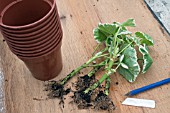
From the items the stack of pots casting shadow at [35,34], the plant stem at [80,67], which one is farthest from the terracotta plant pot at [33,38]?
the plant stem at [80,67]

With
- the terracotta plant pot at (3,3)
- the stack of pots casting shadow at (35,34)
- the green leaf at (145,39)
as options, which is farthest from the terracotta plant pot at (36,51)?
the green leaf at (145,39)

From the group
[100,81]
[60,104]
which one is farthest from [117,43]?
[60,104]

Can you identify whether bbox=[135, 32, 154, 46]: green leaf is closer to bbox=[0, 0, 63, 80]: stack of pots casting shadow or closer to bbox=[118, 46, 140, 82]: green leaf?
bbox=[118, 46, 140, 82]: green leaf

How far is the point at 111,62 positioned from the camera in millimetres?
703

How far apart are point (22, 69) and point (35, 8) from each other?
184 millimetres

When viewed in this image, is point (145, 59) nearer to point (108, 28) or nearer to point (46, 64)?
point (108, 28)

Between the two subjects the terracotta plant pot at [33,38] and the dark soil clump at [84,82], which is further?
the dark soil clump at [84,82]

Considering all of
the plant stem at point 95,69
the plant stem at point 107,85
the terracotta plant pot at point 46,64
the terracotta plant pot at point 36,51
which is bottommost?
the plant stem at point 107,85

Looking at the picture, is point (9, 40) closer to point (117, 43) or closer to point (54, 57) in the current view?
point (54, 57)

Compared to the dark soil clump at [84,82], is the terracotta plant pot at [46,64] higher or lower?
higher

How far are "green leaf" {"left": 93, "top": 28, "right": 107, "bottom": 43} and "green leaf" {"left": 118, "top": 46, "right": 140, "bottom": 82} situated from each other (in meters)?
0.09

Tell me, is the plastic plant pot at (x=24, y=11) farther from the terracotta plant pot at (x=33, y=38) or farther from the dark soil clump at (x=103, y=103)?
the dark soil clump at (x=103, y=103)

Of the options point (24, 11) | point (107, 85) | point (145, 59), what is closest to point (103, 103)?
point (107, 85)

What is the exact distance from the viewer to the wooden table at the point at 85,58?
69cm
